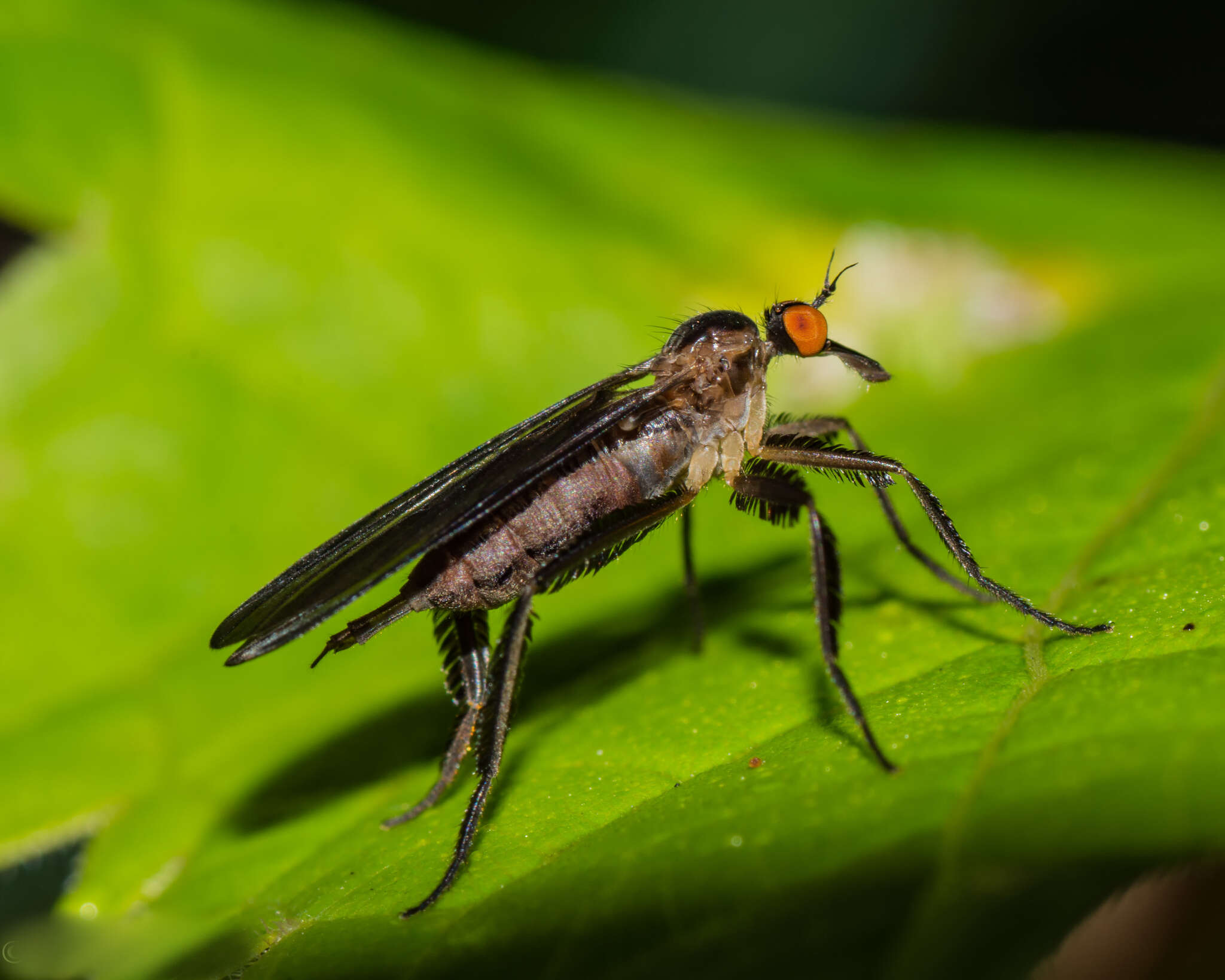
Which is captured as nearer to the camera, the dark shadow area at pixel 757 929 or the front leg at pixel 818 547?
the dark shadow area at pixel 757 929

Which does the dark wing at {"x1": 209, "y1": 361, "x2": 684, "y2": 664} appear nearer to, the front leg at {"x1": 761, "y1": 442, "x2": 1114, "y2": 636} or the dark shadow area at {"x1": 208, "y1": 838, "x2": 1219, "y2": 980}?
the front leg at {"x1": 761, "y1": 442, "x2": 1114, "y2": 636}

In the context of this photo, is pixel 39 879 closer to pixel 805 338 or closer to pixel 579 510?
pixel 579 510

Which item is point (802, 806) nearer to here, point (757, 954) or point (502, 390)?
point (757, 954)

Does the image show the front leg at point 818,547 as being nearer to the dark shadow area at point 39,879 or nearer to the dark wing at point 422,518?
the dark wing at point 422,518

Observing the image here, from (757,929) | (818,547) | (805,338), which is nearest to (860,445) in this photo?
(805,338)

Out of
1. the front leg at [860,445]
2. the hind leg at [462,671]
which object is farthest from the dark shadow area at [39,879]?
the front leg at [860,445]

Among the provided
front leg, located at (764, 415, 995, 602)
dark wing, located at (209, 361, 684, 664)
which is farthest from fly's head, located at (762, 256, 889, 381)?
dark wing, located at (209, 361, 684, 664)
